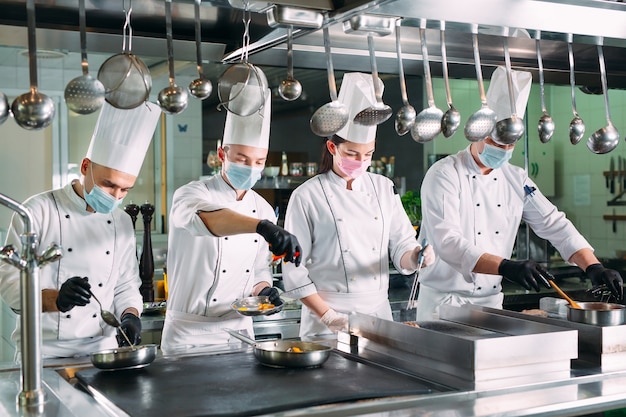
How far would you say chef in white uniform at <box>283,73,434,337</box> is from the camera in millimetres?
3250

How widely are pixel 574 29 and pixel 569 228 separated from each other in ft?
4.83

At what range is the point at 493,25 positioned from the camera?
7.76 feet

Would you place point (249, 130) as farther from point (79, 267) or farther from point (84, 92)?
point (84, 92)

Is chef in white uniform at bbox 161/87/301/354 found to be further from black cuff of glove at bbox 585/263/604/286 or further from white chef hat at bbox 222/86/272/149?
black cuff of glove at bbox 585/263/604/286

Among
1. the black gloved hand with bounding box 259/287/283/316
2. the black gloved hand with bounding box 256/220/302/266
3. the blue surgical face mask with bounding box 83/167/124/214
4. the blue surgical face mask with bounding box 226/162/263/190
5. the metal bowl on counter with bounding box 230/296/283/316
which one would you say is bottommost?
the metal bowl on counter with bounding box 230/296/283/316

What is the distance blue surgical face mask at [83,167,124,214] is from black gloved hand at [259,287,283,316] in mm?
695

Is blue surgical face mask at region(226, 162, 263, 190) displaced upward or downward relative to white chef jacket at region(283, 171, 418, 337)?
upward

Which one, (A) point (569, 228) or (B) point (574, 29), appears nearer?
(B) point (574, 29)

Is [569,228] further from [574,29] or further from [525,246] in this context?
[525,246]

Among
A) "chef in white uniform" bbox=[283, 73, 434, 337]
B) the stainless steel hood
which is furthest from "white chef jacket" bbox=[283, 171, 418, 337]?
the stainless steel hood

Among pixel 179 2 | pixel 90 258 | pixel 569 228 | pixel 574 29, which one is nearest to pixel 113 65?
pixel 179 2

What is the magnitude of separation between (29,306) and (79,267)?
3.72 feet

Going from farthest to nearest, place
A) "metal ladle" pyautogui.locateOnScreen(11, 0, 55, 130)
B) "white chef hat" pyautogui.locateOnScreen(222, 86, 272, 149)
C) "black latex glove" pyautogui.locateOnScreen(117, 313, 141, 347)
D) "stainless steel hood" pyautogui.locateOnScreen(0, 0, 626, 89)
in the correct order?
"white chef hat" pyautogui.locateOnScreen(222, 86, 272, 149), "black latex glove" pyautogui.locateOnScreen(117, 313, 141, 347), "stainless steel hood" pyautogui.locateOnScreen(0, 0, 626, 89), "metal ladle" pyautogui.locateOnScreen(11, 0, 55, 130)

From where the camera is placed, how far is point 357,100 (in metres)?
3.32
